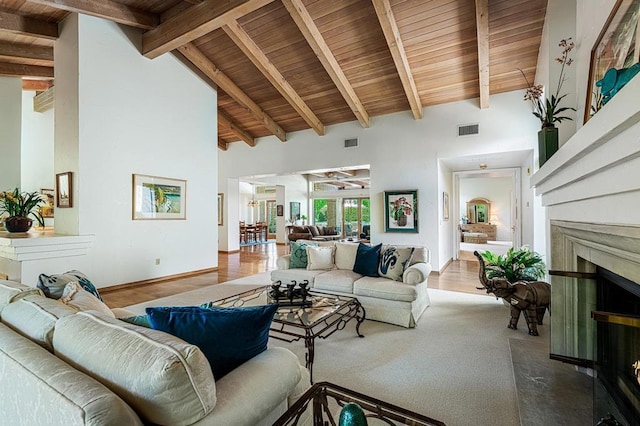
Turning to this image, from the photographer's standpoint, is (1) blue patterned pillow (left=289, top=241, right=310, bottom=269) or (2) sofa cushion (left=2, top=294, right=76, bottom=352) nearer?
(2) sofa cushion (left=2, top=294, right=76, bottom=352)

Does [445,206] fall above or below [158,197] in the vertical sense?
below

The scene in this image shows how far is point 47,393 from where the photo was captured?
79 centimetres

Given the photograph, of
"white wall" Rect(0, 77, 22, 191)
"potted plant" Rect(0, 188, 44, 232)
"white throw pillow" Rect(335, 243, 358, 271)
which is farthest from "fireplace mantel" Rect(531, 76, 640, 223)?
"white wall" Rect(0, 77, 22, 191)

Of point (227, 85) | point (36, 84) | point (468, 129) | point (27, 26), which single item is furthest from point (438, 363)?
point (36, 84)

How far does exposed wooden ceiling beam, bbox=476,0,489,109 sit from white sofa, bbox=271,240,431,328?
3.02 meters

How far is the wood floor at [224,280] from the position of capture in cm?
447

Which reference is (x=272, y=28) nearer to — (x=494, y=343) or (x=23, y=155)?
(x=494, y=343)

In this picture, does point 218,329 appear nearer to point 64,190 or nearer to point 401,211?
point 64,190

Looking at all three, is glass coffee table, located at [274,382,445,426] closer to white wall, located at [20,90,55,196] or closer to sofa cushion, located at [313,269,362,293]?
sofa cushion, located at [313,269,362,293]

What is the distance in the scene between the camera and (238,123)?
26.1ft

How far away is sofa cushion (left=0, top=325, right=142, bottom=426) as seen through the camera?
705 millimetres

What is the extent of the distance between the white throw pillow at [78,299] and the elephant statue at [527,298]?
3.34 m

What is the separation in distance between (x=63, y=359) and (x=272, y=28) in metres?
5.07

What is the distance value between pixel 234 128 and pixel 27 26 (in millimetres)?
4148
